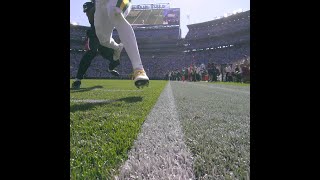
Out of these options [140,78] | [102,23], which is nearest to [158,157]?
[140,78]

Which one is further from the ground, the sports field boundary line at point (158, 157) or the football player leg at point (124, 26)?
the football player leg at point (124, 26)

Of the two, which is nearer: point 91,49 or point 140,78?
point 140,78

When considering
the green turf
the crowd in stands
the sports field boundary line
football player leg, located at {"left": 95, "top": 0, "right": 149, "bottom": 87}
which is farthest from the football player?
the crowd in stands

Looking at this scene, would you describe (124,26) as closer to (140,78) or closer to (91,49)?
(140,78)

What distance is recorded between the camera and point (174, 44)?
1563 inches

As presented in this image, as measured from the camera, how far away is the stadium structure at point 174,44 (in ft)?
111

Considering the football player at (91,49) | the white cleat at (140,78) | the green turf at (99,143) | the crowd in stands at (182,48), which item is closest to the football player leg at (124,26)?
the white cleat at (140,78)

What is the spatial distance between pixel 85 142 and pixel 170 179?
52cm

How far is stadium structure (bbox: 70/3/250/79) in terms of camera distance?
111 ft

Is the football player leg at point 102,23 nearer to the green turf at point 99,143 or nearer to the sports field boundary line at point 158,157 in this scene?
the green turf at point 99,143

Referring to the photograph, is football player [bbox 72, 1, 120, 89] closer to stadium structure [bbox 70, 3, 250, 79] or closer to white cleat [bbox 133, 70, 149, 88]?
white cleat [bbox 133, 70, 149, 88]

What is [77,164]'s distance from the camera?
915 millimetres

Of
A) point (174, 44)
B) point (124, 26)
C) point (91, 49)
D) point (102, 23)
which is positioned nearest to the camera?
point (124, 26)

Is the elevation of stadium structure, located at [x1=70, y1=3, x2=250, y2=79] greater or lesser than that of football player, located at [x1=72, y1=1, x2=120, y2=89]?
greater
